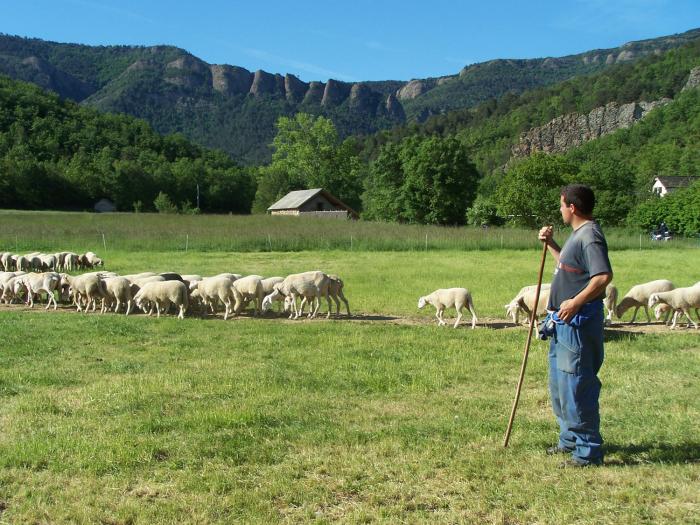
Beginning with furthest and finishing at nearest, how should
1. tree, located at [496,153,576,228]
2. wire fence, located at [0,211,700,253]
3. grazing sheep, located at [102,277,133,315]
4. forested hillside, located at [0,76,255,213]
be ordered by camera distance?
forested hillside, located at [0,76,255,213]
tree, located at [496,153,576,228]
wire fence, located at [0,211,700,253]
grazing sheep, located at [102,277,133,315]

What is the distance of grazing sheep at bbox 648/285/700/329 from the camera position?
12.9 meters

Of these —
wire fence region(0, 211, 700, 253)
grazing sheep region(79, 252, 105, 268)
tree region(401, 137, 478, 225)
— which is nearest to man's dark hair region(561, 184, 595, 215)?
grazing sheep region(79, 252, 105, 268)

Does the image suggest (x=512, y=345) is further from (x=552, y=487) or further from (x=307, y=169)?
(x=307, y=169)

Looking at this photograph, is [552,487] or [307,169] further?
[307,169]

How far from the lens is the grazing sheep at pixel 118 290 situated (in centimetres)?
1602

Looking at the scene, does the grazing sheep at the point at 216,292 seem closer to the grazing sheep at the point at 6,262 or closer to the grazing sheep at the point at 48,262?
the grazing sheep at the point at 48,262

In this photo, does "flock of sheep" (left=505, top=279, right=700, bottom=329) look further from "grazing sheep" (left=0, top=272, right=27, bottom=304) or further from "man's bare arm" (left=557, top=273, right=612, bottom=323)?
"grazing sheep" (left=0, top=272, right=27, bottom=304)

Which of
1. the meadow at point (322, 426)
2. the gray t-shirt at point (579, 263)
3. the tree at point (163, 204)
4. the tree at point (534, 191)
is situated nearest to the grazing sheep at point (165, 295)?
the meadow at point (322, 426)

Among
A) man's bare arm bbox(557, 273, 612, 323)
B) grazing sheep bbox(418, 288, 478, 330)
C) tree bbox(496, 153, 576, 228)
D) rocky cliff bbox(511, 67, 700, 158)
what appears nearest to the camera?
man's bare arm bbox(557, 273, 612, 323)

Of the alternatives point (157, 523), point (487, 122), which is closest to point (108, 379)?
point (157, 523)

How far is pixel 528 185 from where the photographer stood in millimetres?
72875

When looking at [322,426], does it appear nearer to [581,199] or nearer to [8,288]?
[581,199]

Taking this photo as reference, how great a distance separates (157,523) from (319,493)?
124 centimetres

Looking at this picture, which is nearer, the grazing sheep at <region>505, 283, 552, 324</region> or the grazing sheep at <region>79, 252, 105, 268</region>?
the grazing sheep at <region>505, 283, 552, 324</region>
